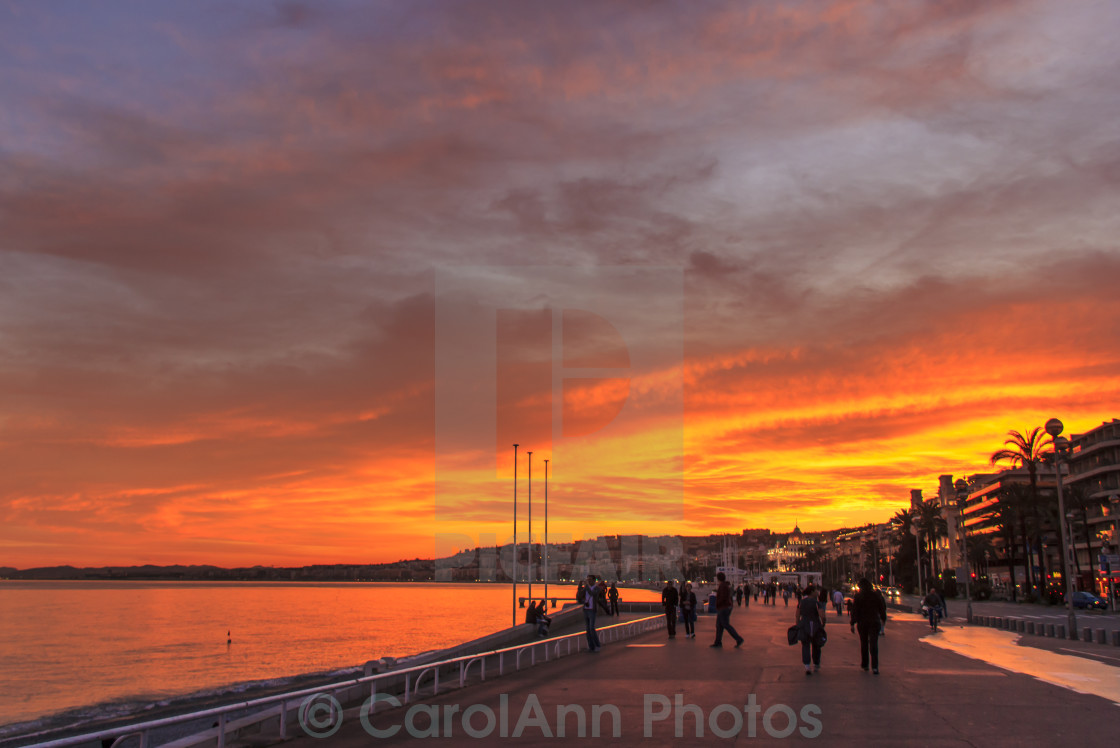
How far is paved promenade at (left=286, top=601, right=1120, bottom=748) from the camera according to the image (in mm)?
10000

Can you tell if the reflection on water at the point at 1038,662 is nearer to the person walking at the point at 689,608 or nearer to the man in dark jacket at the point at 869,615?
the man in dark jacket at the point at 869,615

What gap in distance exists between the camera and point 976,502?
15125 centimetres

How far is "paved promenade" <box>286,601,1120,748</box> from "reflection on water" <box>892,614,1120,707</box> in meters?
0.11

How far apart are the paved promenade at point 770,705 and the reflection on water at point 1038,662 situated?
107mm

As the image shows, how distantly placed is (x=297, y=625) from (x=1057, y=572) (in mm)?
101490

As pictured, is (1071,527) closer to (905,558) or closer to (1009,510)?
(1009,510)

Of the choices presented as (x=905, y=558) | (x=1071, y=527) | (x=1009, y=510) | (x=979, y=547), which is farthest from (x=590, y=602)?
(x=905, y=558)

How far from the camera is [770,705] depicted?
12.4 meters

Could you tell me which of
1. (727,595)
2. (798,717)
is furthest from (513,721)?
(727,595)

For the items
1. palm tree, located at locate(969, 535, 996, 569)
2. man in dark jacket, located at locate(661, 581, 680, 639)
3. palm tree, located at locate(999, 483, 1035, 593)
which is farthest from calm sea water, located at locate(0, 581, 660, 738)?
palm tree, located at locate(969, 535, 996, 569)

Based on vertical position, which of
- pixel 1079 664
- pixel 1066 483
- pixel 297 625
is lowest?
pixel 297 625

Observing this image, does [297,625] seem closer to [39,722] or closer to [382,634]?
[382,634]

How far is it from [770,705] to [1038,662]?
1073 centimetres

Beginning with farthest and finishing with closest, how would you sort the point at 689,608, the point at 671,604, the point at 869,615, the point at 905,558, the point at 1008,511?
the point at 905,558, the point at 1008,511, the point at 671,604, the point at 689,608, the point at 869,615
